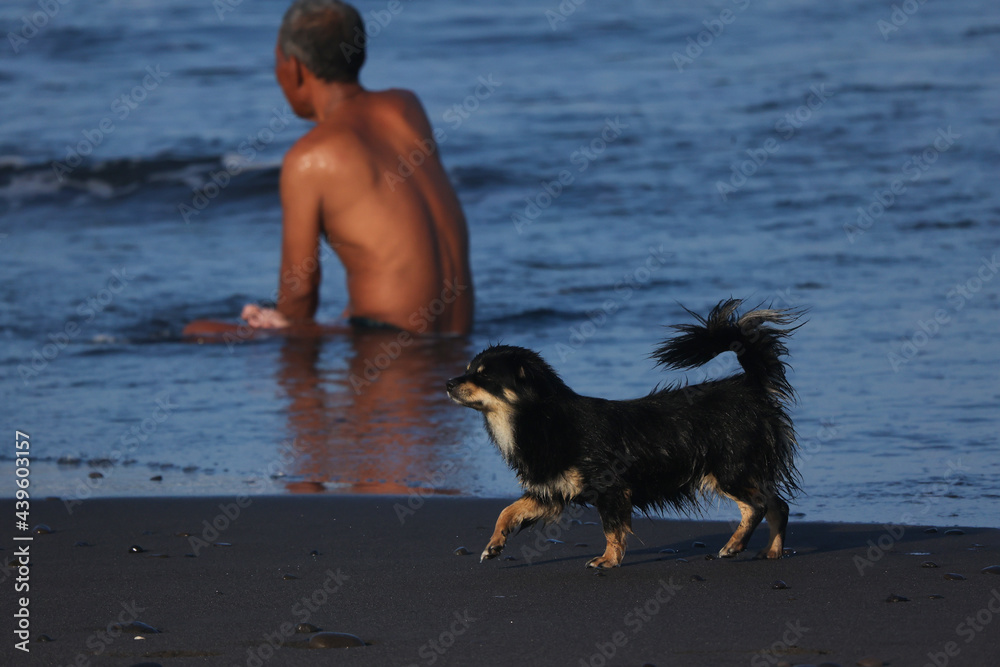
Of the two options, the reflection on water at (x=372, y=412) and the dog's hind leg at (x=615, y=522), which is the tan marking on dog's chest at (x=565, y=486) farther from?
the reflection on water at (x=372, y=412)

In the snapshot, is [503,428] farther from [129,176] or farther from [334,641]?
[129,176]

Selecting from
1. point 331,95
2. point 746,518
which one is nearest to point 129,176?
point 331,95

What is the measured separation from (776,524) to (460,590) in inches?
43.5

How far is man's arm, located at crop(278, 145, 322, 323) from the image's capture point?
7102mm

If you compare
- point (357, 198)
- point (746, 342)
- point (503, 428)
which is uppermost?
point (746, 342)

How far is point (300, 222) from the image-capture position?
7188 millimetres

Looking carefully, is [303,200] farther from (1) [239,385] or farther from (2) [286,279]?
(1) [239,385]

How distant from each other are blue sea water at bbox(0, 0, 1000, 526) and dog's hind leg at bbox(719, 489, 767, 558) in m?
→ 0.62

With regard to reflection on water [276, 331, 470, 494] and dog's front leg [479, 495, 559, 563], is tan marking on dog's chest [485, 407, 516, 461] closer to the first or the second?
dog's front leg [479, 495, 559, 563]

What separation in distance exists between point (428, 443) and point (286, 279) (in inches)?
73.1

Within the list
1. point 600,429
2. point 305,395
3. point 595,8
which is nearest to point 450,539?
point 600,429

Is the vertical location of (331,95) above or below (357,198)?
above

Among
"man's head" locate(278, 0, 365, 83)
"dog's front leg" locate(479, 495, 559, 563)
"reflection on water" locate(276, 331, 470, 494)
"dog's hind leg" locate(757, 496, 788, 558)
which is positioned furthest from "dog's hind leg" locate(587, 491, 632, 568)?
"man's head" locate(278, 0, 365, 83)

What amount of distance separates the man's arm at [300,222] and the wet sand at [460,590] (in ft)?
7.97
